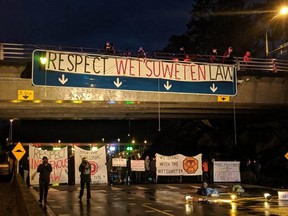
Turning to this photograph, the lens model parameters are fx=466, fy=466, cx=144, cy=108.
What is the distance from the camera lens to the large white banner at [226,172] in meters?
30.2

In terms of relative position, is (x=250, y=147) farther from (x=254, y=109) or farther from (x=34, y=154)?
(x=34, y=154)

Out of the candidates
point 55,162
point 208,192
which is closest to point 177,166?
point 55,162

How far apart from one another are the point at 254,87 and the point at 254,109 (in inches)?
133

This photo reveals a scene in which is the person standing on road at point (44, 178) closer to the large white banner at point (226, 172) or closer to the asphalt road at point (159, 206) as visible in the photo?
the asphalt road at point (159, 206)

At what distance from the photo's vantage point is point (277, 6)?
50.5m

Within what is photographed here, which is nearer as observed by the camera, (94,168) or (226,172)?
(94,168)

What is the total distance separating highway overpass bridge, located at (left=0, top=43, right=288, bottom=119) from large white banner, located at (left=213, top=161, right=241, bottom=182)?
3.72 metres

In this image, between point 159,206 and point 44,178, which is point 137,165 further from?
point 159,206

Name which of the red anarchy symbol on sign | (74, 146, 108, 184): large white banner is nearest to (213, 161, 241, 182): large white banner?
(74, 146, 108, 184): large white banner

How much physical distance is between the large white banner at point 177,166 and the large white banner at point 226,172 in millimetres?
1103

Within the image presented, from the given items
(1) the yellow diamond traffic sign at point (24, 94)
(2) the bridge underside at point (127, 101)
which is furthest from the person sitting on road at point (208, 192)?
(1) the yellow diamond traffic sign at point (24, 94)

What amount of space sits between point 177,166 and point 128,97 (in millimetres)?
7257

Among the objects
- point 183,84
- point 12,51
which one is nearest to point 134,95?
point 183,84

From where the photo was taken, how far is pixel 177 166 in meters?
30.3
